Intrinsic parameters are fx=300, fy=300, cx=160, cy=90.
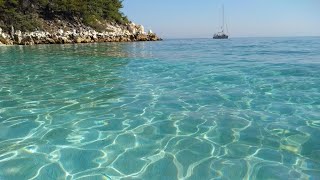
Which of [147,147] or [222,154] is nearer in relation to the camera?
[222,154]

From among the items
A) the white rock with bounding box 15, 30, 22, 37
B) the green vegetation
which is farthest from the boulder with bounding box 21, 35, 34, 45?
the green vegetation

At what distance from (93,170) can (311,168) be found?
297cm

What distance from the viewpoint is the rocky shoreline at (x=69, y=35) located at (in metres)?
49.5

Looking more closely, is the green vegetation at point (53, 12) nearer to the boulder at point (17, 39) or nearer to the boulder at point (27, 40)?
the boulder at point (17, 39)

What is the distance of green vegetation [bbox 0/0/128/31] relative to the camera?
52069 mm

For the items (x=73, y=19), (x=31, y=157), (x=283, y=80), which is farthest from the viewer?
(x=73, y=19)

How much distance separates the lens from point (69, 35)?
56750 mm

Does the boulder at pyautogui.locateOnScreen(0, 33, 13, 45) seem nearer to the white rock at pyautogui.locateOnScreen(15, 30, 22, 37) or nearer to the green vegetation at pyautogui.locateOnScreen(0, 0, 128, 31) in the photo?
the white rock at pyautogui.locateOnScreen(15, 30, 22, 37)

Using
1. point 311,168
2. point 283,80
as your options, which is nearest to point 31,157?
point 311,168

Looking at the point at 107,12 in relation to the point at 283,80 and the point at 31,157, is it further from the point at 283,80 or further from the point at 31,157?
the point at 31,157

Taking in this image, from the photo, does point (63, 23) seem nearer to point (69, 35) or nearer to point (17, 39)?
point (69, 35)

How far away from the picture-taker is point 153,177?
392cm

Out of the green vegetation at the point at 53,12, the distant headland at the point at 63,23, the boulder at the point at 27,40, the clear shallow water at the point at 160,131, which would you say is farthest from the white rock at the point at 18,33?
the clear shallow water at the point at 160,131

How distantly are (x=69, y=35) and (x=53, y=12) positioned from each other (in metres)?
9.17
